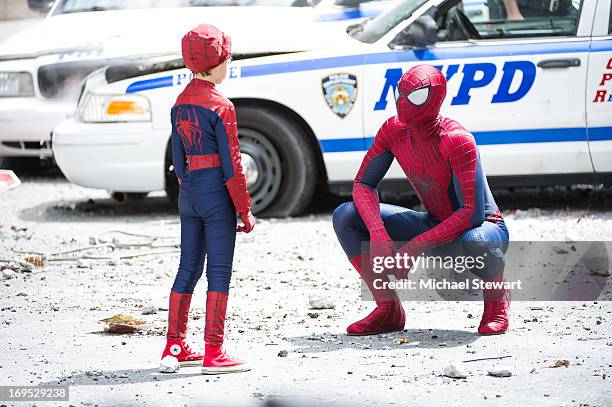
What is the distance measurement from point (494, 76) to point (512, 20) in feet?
1.54

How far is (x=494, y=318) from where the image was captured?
568 cm

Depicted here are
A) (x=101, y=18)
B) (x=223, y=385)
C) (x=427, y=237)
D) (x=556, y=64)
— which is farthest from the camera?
(x=101, y=18)

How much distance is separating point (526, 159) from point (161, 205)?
9.85 feet

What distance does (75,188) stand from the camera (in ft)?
36.3

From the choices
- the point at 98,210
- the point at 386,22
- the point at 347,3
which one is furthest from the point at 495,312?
the point at 347,3

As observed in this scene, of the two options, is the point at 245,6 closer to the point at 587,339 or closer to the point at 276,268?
the point at 276,268

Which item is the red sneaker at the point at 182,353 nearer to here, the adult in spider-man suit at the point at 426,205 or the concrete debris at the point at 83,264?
the adult in spider-man suit at the point at 426,205

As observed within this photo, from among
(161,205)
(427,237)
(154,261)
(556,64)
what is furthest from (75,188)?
(427,237)

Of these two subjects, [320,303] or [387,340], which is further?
[320,303]

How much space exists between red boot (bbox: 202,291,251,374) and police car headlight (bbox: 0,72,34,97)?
633 centimetres

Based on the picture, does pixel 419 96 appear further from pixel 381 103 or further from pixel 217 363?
pixel 381 103

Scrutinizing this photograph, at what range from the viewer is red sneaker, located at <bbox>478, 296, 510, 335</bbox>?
18.5 feet

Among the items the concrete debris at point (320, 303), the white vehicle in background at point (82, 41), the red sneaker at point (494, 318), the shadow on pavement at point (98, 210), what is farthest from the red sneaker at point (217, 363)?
the white vehicle in background at point (82, 41)

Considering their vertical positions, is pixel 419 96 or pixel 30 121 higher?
pixel 419 96
